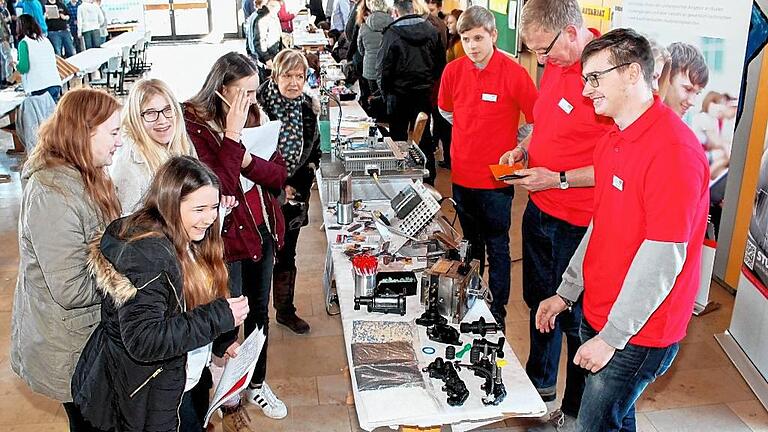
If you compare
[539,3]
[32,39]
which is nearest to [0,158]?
[32,39]

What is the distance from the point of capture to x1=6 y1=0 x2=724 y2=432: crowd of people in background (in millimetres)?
1667

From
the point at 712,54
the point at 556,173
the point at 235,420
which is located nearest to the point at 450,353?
the point at 556,173

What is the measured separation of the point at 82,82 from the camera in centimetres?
927

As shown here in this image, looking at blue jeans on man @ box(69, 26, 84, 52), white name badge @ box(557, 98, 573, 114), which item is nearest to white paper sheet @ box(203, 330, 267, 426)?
white name badge @ box(557, 98, 573, 114)

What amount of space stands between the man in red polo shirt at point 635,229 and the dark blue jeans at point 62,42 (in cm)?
989

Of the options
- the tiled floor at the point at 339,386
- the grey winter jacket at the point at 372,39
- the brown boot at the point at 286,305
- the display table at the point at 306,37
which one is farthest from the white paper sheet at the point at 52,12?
the brown boot at the point at 286,305

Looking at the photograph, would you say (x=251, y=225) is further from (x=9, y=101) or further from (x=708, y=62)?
(x=9, y=101)

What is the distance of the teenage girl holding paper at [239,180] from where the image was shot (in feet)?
7.50

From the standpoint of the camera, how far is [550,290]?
2684 mm

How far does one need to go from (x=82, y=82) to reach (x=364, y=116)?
6.05 meters

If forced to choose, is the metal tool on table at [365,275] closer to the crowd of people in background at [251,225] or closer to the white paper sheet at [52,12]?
the crowd of people in background at [251,225]

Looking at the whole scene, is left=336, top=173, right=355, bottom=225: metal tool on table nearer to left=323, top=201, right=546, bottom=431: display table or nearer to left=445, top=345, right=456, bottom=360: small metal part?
left=323, top=201, right=546, bottom=431: display table

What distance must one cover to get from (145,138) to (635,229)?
4.63 ft

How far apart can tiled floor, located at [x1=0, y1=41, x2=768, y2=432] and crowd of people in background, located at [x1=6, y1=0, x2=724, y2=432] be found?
8.5 inches
